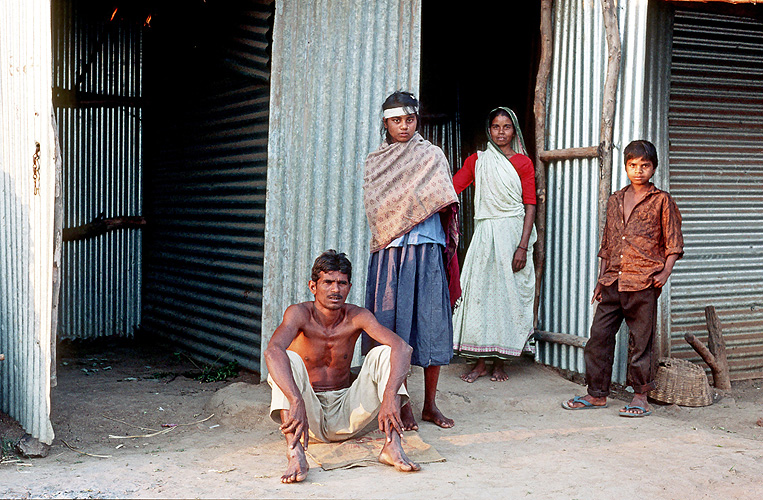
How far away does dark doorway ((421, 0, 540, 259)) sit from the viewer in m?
7.23

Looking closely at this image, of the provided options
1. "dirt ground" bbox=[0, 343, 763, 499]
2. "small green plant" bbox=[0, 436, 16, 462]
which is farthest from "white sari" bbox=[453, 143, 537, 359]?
"small green plant" bbox=[0, 436, 16, 462]

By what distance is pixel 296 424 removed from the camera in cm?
346

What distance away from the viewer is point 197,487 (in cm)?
336

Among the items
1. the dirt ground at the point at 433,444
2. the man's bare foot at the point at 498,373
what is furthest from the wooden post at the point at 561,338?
the man's bare foot at the point at 498,373

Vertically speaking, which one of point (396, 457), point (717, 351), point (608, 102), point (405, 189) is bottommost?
point (396, 457)

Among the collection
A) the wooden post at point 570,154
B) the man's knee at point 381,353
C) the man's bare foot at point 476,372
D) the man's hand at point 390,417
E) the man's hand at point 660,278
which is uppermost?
the wooden post at point 570,154

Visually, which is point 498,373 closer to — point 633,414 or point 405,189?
point 633,414

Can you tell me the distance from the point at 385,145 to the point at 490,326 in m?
1.76

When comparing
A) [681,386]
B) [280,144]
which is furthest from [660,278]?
[280,144]

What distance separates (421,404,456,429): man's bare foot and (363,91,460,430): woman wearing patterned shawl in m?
0.24

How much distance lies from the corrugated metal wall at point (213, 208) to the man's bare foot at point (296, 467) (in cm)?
200

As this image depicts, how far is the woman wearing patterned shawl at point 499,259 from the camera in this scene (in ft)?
18.2

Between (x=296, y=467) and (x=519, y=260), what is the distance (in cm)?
267

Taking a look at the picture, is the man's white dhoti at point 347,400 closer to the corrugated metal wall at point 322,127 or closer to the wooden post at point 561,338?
the corrugated metal wall at point 322,127
